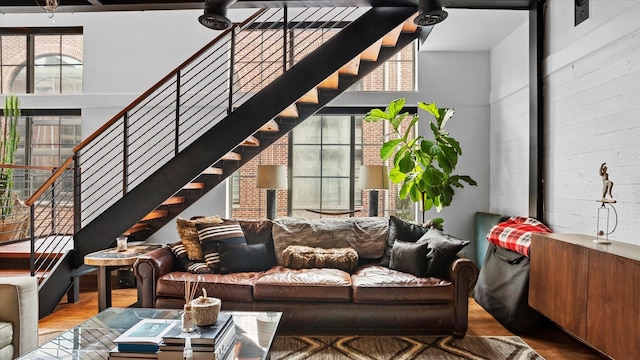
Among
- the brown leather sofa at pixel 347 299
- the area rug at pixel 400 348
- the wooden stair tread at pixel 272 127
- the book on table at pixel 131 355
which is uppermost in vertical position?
the wooden stair tread at pixel 272 127

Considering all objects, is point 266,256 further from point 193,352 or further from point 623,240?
point 623,240

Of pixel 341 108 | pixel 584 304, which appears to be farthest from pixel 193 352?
pixel 341 108

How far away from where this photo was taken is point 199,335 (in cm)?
192

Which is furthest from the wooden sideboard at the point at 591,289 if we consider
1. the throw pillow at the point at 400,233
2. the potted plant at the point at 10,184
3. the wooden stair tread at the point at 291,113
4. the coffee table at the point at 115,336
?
the potted plant at the point at 10,184

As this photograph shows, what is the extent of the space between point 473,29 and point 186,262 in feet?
12.6

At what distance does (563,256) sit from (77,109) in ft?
18.4

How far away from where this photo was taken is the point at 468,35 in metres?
4.77

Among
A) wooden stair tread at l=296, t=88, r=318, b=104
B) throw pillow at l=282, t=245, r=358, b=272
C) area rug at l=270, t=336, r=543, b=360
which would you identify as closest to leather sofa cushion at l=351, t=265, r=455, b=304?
area rug at l=270, t=336, r=543, b=360

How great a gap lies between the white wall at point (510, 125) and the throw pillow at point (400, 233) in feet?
4.12

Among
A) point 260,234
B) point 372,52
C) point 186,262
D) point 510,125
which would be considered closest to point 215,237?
point 186,262

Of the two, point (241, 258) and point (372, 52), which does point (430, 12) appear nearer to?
point (372, 52)

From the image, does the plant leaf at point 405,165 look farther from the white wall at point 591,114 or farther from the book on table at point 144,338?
the book on table at point 144,338

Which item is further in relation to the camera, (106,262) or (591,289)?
(106,262)

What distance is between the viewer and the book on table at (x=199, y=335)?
1860mm
